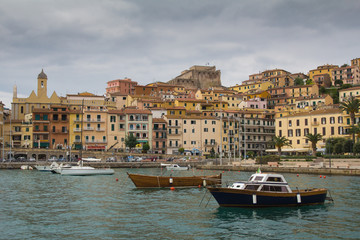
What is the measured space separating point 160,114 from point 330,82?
236 feet

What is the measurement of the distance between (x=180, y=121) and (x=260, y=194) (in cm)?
8060

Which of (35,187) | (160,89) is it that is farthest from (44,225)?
(160,89)

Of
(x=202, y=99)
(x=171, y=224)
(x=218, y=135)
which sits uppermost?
(x=202, y=99)

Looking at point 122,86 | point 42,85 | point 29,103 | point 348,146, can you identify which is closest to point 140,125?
point 29,103

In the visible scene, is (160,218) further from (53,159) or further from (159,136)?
(159,136)

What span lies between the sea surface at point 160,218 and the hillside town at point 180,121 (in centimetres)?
5245

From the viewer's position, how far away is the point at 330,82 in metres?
153

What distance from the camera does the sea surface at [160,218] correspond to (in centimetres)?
2347

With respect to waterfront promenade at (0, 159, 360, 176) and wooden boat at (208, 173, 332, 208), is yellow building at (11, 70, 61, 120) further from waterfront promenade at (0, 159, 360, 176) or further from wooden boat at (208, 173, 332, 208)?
wooden boat at (208, 173, 332, 208)

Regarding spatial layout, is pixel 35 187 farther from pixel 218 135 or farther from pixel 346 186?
pixel 218 135

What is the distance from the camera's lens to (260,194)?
1209 inches

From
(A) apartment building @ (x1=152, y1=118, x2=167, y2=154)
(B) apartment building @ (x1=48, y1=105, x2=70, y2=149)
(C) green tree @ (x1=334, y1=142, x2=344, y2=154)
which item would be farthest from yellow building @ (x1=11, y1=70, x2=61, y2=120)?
(C) green tree @ (x1=334, y1=142, x2=344, y2=154)

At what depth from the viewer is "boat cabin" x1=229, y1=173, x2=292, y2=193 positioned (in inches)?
1224

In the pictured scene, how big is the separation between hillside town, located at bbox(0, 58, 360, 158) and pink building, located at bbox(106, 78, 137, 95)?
416 inches
